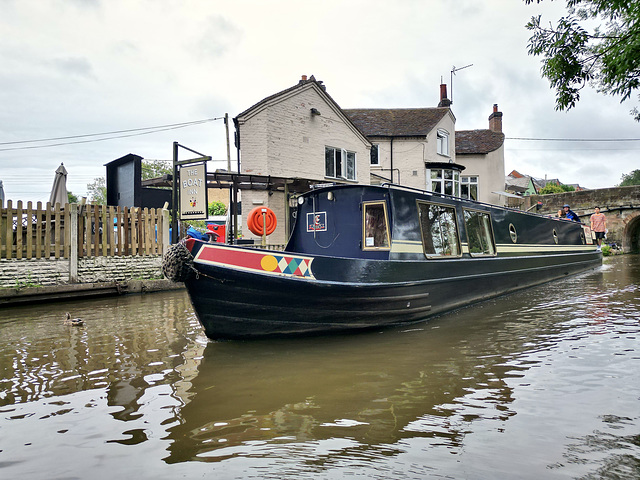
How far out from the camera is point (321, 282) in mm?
5602

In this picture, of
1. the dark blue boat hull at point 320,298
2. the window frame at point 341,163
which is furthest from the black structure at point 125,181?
the window frame at point 341,163

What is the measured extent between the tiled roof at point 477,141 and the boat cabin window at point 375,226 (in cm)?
2393

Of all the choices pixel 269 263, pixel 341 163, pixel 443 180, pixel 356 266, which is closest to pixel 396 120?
pixel 443 180

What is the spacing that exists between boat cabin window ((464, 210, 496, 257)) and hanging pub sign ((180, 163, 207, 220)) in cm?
610

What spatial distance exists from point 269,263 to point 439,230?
3678mm

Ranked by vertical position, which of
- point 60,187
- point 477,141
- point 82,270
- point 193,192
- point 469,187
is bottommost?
point 82,270

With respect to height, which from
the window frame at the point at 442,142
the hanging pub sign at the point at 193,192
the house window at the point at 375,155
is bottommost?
the hanging pub sign at the point at 193,192

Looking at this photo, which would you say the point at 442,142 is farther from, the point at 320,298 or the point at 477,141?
the point at 320,298

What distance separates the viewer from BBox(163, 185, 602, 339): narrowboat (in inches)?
209

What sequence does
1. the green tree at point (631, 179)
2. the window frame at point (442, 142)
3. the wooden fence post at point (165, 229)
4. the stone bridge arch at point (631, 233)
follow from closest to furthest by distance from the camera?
the wooden fence post at point (165, 229), the stone bridge arch at point (631, 233), the window frame at point (442, 142), the green tree at point (631, 179)

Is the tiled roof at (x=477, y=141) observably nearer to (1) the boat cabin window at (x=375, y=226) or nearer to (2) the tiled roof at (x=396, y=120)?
(2) the tiled roof at (x=396, y=120)

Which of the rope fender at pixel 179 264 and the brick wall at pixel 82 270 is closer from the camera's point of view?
the rope fender at pixel 179 264

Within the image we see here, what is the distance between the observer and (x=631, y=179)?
6888 cm

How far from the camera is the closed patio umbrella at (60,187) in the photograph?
11719 mm
